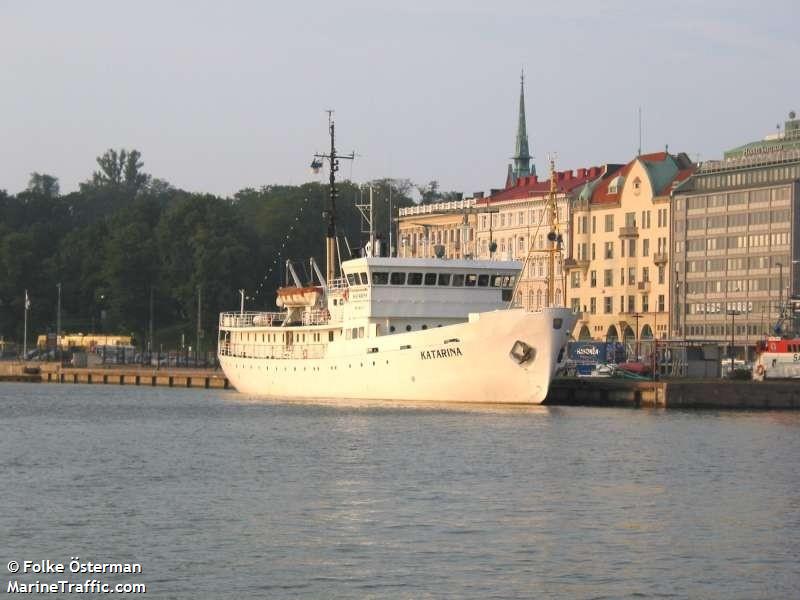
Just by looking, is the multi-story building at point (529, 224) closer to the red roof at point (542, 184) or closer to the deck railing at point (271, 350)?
the red roof at point (542, 184)

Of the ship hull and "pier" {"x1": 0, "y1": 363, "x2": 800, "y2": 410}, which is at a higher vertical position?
the ship hull

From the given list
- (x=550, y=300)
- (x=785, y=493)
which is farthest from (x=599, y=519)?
(x=550, y=300)

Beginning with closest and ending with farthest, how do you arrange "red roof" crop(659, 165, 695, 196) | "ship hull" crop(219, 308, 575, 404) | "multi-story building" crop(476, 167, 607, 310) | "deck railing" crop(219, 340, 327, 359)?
1. "ship hull" crop(219, 308, 575, 404)
2. "deck railing" crop(219, 340, 327, 359)
3. "red roof" crop(659, 165, 695, 196)
4. "multi-story building" crop(476, 167, 607, 310)

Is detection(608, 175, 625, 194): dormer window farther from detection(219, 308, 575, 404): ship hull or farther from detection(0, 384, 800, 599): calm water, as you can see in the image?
detection(0, 384, 800, 599): calm water

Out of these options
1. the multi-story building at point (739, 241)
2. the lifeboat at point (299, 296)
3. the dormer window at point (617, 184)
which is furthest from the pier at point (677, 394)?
the dormer window at point (617, 184)

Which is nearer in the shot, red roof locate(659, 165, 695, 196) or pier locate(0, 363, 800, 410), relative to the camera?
pier locate(0, 363, 800, 410)

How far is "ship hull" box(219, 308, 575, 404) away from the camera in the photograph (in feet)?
269

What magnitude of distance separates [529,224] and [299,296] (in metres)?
73.3

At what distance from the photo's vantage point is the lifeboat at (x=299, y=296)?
9794cm

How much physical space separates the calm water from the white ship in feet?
15.8

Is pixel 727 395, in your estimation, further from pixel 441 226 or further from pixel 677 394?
pixel 441 226

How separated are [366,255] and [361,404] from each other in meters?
7.93

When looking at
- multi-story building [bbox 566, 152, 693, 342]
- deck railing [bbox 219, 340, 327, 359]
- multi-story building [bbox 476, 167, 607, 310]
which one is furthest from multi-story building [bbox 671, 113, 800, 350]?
deck railing [bbox 219, 340, 327, 359]

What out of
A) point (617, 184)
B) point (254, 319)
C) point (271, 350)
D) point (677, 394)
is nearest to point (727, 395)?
point (677, 394)
